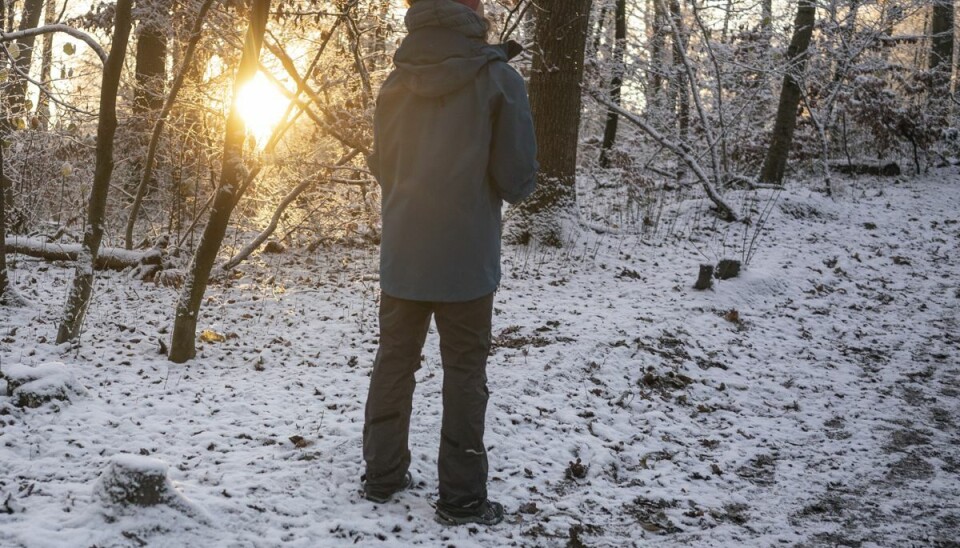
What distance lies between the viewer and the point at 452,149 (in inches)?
122

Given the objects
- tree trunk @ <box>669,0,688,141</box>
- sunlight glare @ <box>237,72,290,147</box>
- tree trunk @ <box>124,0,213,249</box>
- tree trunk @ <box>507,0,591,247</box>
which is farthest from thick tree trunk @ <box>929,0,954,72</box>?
tree trunk @ <box>124,0,213,249</box>

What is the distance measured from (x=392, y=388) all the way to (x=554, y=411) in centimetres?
172

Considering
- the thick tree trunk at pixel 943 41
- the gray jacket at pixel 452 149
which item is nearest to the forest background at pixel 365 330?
the gray jacket at pixel 452 149

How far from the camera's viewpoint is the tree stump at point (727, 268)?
756 cm

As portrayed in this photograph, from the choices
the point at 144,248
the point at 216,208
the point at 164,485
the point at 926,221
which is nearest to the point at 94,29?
the point at 144,248

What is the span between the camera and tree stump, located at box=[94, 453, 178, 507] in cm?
292

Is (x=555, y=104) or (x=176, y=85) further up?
(x=555, y=104)

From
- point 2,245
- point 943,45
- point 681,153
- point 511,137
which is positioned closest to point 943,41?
point 943,45

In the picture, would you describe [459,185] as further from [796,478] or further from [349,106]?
[349,106]

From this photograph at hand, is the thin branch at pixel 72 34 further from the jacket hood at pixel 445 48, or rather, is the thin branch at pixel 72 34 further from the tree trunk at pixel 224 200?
the jacket hood at pixel 445 48

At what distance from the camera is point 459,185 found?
10.2ft

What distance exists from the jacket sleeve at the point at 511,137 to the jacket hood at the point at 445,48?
110 mm

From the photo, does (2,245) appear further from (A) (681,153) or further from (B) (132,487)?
(A) (681,153)

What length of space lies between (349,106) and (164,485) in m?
4.61
